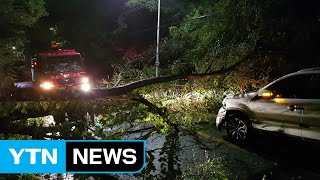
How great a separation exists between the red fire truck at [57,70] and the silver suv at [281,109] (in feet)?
22.0

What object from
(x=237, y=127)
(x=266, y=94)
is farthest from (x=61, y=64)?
(x=266, y=94)

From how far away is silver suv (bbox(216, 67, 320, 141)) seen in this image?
6148 millimetres

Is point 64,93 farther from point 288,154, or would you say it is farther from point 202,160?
point 288,154

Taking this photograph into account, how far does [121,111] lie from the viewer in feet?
12.8

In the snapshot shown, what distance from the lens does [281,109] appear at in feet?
21.6

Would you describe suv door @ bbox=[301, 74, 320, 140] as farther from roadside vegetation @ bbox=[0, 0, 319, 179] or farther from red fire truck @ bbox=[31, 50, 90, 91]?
red fire truck @ bbox=[31, 50, 90, 91]

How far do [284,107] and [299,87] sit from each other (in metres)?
0.57

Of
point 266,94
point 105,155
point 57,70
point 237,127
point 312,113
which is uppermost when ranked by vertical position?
point 57,70

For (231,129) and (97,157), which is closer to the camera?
(97,157)

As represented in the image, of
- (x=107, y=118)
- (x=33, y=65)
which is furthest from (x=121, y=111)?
(x=33, y=65)

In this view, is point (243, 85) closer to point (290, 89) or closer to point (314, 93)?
point (290, 89)

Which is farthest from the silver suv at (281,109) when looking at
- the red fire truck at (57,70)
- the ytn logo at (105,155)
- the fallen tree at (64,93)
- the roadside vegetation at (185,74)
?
the red fire truck at (57,70)

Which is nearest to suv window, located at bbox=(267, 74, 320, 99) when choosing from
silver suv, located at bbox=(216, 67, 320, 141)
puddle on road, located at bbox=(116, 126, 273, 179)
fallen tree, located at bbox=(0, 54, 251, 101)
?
silver suv, located at bbox=(216, 67, 320, 141)

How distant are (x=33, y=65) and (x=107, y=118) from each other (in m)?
10.4
